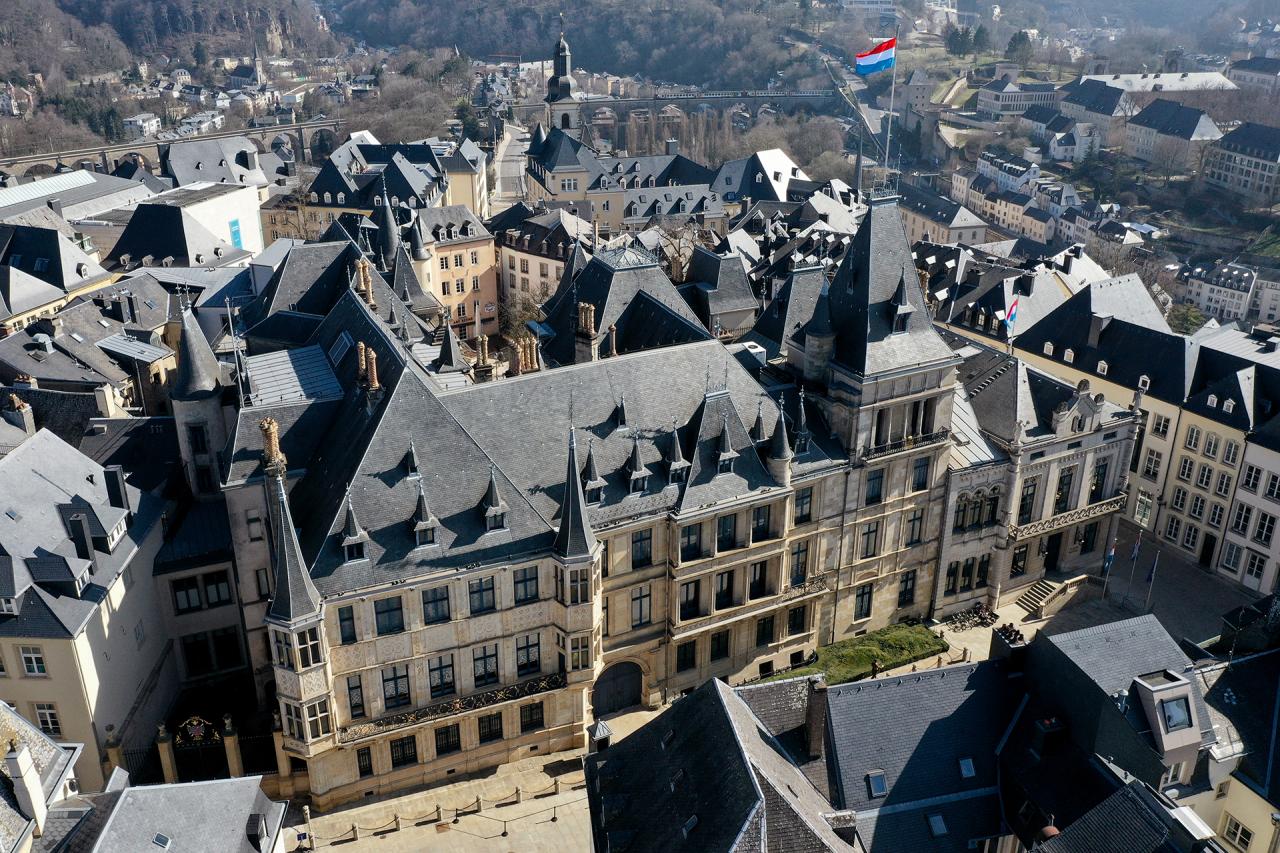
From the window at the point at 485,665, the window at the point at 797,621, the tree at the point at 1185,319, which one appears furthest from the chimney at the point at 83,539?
the tree at the point at 1185,319

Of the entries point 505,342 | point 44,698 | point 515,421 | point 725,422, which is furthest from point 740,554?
point 505,342

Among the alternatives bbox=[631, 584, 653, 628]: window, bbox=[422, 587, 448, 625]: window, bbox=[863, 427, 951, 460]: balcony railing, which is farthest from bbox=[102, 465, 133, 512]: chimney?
bbox=[863, 427, 951, 460]: balcony railing

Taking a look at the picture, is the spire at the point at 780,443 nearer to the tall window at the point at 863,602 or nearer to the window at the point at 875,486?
the window at the point at 875,486

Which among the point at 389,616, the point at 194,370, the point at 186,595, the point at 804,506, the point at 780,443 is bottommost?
the point at 186,595

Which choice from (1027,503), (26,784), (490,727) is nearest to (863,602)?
(1027,503)

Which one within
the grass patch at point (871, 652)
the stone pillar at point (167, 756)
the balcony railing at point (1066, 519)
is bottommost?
the grass patch at point (871, 652)

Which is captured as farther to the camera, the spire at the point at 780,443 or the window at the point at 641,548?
the spire at the point at 780,443

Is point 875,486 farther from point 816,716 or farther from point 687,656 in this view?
point 816,716
